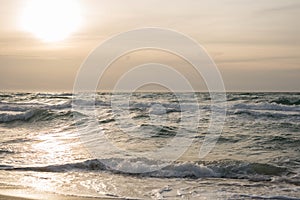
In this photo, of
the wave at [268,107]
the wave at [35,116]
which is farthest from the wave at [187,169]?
the wave at [268,107]

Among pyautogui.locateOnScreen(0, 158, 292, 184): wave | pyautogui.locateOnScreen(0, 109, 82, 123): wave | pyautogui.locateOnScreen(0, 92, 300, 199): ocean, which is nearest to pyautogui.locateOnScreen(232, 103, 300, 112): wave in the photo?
pyautogui.locateOnScreen(0, 92, 300, 199): ocean

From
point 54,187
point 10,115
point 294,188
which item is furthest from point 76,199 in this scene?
point 10,115

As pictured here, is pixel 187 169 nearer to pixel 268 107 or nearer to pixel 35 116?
pixel 35 116

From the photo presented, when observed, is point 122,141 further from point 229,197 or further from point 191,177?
point 229,197

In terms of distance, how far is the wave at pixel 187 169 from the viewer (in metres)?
10.7

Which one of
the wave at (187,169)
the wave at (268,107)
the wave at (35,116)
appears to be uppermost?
the wave at (35,116)

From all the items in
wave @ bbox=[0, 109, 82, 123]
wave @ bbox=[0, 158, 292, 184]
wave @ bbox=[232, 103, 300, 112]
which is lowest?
wave @ bbox=[0, 158, 292, 184]

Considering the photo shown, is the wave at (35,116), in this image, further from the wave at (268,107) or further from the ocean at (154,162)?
the wave at (268,107)

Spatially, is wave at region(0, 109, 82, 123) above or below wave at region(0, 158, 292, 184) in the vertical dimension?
above

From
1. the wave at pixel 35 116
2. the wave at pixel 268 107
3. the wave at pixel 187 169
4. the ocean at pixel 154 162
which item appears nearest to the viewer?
the ocean at pixel 154 162

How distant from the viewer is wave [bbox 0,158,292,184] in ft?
35.1

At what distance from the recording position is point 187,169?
1108cm

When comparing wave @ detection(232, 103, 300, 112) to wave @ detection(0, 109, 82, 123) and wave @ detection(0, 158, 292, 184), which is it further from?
wave @ detection(0, 158, 292, 184)

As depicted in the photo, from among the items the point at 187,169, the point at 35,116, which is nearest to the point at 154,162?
the point at 187,169
